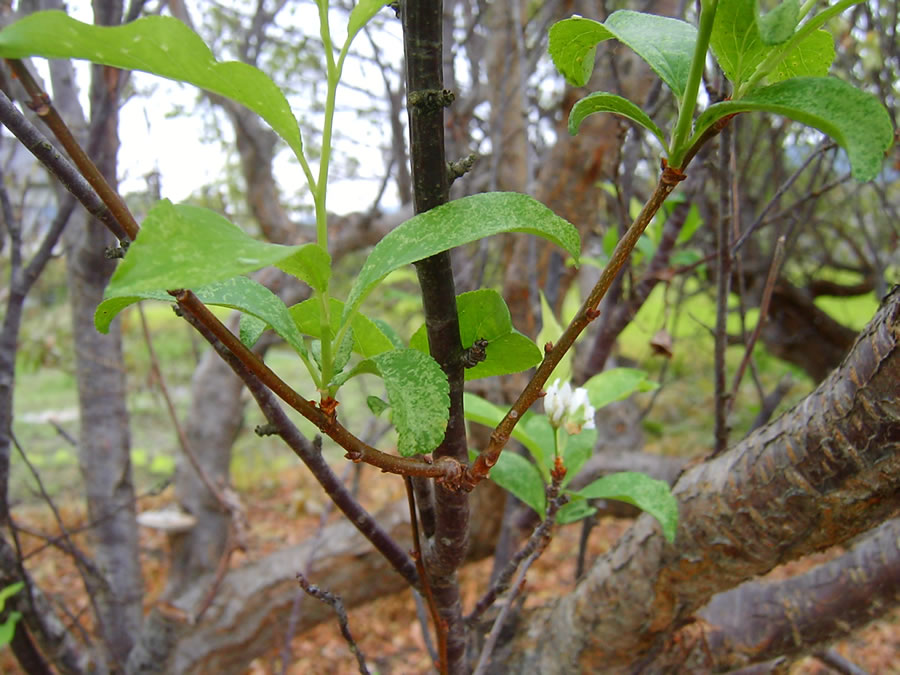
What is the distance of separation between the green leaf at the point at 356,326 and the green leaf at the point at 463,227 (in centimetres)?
6

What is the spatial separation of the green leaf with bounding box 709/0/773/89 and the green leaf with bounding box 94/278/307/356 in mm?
233

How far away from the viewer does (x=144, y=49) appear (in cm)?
22

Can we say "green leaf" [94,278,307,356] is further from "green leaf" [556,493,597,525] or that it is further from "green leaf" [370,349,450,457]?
"green leaf" [556,493,597,525]

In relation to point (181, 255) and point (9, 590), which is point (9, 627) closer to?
point (9, 590)

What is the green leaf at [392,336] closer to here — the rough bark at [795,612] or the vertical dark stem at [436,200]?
the vertical dark stem at [436,200]

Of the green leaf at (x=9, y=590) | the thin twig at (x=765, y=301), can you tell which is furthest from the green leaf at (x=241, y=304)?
the green leaf at (x=9, y=590)

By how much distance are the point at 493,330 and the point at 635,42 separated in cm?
16

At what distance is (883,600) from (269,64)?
289 cm

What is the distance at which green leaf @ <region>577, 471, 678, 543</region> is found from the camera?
49cm

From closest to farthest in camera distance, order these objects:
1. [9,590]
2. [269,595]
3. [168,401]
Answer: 1. [9,590]
2. [168,401]
3. [269,595]

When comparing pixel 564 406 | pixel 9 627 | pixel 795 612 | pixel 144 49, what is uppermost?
pixel 144 49

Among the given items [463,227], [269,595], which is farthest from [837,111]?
[269,595]

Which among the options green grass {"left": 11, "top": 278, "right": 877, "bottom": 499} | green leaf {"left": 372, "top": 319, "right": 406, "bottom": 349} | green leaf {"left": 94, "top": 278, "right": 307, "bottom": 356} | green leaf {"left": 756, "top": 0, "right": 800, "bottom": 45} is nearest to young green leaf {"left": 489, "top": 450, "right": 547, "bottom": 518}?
green leaf {"left": 372, "top": 319, "right": 406, "bottom": 349}

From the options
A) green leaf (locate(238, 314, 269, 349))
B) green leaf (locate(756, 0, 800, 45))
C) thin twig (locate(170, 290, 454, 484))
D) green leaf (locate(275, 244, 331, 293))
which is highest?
green leaf (locate(756, 0, 800, 45))
